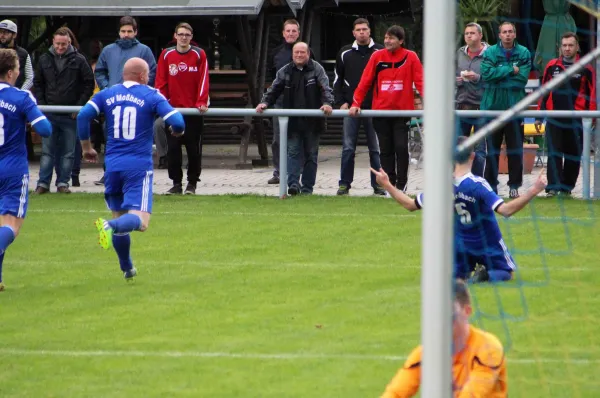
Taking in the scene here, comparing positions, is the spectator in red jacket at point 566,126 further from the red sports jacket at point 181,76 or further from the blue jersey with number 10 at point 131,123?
the blue jersey with number 10 at point 131,123

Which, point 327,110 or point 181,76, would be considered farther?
point 181,76

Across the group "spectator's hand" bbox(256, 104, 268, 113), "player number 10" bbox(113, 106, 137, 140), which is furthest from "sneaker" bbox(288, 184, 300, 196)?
"player number 10" bbox(113, 106, 137, 140)

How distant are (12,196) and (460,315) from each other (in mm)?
5443

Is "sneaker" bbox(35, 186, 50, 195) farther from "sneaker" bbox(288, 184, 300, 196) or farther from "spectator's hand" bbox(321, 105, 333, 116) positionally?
"spectator's hand" bbox(321, 105, 333, 116)

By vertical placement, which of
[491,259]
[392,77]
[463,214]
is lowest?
[491,259]

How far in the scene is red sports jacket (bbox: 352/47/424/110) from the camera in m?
15.3

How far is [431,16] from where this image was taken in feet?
14.8

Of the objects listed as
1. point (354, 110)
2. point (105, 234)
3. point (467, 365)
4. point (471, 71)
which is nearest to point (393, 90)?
point (354, 110)

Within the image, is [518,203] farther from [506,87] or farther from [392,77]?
[392,77]

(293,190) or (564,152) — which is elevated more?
(564,152)

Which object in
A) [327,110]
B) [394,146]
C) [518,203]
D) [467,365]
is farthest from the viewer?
[394,146]

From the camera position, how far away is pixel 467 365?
571 cm

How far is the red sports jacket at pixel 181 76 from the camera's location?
15.9 m

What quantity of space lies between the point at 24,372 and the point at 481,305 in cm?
330
